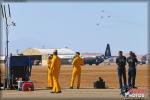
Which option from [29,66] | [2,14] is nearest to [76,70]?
[29,66]

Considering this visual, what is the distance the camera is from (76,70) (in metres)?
28.7

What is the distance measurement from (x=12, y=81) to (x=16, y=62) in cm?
100

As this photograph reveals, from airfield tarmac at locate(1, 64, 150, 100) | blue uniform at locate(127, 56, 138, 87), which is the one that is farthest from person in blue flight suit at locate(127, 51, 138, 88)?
airfield tarmac at locate(1, 64, 150, 100)

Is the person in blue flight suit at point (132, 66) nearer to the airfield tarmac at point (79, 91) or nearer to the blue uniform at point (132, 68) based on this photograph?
the blue uniform at point (132, 68)

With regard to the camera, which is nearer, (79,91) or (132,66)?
(132,66)

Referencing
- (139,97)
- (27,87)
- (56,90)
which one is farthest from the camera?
(27,87)

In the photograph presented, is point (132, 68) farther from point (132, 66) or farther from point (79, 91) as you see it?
point (79, 91)

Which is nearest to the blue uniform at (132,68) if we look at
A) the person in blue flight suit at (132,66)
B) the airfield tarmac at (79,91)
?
the person in blue flight suit at (132,66)

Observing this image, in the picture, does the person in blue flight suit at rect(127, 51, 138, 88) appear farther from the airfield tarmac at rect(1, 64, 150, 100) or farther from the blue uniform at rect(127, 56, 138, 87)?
the airfield tarmac at rect(1, 64, 150, 100)

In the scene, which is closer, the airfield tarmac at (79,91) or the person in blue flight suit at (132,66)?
the airfield tarmac at (79,91)

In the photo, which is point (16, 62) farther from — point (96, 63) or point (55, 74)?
point (96, 63)

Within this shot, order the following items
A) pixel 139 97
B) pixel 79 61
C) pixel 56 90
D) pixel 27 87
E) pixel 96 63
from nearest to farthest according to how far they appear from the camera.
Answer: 1. pixel 139 97
2. pixel 56 90
3. pixel 27 87
4. pixel 79 61
5. pixel 96 63

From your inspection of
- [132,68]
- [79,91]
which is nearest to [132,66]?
[132,68]

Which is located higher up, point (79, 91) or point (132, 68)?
point (132, 68)
